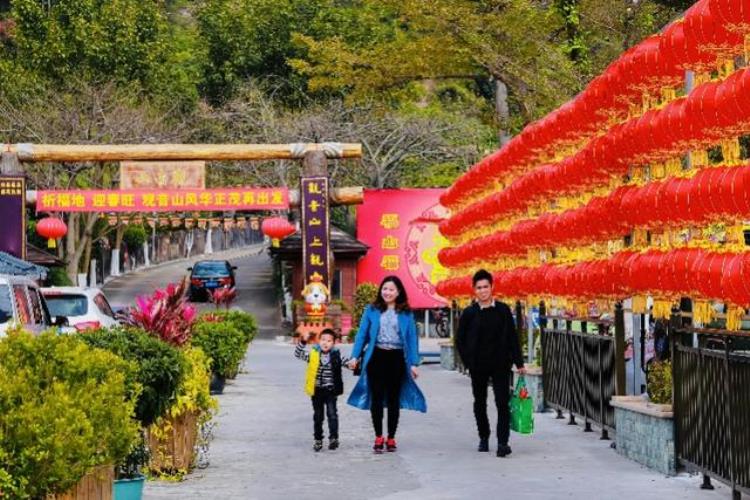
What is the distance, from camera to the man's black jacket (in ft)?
52.1

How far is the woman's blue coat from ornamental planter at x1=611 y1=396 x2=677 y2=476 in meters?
1.92

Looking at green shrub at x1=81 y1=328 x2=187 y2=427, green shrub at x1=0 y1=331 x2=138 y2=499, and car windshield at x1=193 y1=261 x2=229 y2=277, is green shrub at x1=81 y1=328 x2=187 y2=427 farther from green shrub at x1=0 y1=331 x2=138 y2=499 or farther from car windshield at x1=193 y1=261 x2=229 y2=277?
car windshield at x1=193 y1=261 x2=229 y2=277

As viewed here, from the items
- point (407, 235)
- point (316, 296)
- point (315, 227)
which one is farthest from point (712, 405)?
point (407, 235)

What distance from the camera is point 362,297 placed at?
168ft

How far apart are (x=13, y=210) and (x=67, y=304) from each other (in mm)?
16232

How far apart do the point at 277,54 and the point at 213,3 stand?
15.0 feet

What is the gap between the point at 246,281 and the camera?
244 feet

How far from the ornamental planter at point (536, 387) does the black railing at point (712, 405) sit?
6.60m

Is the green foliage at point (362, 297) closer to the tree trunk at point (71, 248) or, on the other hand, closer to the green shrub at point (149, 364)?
the tree trunk at point (71, 248)

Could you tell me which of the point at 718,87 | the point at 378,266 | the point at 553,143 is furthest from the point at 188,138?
the point at 718,87

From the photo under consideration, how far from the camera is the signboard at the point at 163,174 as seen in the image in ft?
137

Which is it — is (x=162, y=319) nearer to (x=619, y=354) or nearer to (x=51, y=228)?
(x=619, y=354)

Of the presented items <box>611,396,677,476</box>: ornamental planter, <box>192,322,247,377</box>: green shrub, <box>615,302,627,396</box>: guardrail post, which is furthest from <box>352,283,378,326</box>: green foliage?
<box>611,396,677,476</box>: ornamental planter

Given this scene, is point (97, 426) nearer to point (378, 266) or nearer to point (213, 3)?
point (378, 266)
